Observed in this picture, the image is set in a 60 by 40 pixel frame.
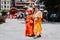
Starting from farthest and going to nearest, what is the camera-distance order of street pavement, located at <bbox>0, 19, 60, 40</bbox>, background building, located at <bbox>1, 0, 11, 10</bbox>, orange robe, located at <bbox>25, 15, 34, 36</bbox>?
1. background building, located at <bbox>1, 0, 11, 10</bbox>
2. orange robe, located at <bbox>25, 15, 34, 36</bbox>
3. street pavement, located at <bbox>0, 19, 60, 40</bbox>

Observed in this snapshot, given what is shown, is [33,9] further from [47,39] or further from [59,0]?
[59,0]

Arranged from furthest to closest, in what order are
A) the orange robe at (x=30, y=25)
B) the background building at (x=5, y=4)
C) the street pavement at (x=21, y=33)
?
1. the background building at (x=5, y=4)
2. the orange robe at (x=30, y=25)
3. the street pavement at (x=21, y=33)

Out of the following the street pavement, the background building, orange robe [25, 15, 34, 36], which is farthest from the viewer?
the background building

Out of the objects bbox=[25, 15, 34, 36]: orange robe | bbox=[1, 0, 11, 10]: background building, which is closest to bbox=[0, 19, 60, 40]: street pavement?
bbox=[25, 15, 34, 36]: orange robe

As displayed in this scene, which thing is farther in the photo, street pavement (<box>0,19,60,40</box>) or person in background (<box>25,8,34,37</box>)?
person in background (<box>25,8,34,37</box>)

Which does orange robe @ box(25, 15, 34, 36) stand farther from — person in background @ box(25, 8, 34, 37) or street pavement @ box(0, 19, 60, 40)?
street pavement @ box(0, 19, 60, 40)

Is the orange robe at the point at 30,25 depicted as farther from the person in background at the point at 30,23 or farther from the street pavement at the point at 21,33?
the street pavement at the point at 21,33

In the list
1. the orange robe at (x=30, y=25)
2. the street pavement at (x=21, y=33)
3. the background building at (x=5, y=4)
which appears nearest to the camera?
the street pavement at (x=21, y=33)

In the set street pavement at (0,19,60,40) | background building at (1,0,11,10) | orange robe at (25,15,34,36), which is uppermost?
orange robe at (25,15,34,36)

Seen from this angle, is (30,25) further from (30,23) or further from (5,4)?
(5,4)

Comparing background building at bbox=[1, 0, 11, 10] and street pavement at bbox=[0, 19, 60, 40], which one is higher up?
street pavement at bbox=[0, 19, 60, 40]

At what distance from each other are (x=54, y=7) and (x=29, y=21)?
30553 mm

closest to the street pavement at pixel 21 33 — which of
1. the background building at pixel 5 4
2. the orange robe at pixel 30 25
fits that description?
the orange robe at pixel 30 25

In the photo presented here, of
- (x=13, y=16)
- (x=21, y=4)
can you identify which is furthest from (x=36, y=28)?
(x=21, y=4)
